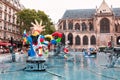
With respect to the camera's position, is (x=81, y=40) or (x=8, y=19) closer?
(x=8, y=19)

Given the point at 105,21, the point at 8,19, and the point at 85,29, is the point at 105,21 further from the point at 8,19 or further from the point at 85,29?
the point at 8,19

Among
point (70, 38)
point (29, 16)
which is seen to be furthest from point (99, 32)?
point (29, 16)

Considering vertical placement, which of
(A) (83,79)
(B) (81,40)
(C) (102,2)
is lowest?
(A) (83,79)

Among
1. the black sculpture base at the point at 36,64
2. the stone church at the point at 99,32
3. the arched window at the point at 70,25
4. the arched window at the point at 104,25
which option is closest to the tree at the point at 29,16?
the stone church at the point at 99,32

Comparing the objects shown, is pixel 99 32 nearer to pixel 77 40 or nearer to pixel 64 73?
pixel 77 40

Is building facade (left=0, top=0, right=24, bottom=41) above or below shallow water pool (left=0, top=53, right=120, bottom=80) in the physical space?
above

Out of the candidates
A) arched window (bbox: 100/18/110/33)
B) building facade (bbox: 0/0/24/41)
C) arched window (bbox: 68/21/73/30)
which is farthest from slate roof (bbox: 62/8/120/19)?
building facade (bbox: 0/0/24/41)

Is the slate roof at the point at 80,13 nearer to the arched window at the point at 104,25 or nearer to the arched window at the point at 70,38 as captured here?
the arched window at the point at 104,25

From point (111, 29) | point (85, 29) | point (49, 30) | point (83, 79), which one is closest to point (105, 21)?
point (111, 29)

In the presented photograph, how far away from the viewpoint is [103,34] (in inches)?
3425

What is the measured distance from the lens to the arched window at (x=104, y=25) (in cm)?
8731

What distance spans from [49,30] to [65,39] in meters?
19.6

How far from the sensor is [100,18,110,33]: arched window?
87.3 m

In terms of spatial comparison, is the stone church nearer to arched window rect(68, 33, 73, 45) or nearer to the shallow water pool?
arched window rect(68, 33, 73, 45)
